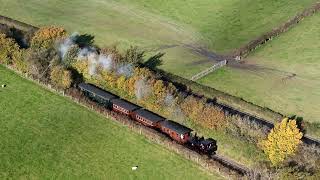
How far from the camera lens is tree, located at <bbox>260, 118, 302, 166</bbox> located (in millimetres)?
67000

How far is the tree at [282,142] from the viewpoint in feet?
220

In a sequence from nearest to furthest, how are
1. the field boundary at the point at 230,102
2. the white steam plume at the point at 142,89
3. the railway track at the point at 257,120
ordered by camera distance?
the railway track at the point at 257,120
the field boundary at the point at 230,102
the white steam plume at the point at 142,89

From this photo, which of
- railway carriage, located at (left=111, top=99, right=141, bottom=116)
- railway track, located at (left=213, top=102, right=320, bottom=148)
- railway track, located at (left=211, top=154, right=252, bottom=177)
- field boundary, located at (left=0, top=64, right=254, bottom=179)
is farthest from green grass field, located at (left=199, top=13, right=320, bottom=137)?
field boundary, located at (left=0, top=64, right=254, bottom=179)

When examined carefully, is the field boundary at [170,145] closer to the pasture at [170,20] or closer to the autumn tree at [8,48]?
the autumn tree at [8,48]

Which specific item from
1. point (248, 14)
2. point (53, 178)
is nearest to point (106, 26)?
point (248, 14)

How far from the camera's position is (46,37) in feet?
318

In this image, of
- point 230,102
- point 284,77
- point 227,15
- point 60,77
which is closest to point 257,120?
point 230,102

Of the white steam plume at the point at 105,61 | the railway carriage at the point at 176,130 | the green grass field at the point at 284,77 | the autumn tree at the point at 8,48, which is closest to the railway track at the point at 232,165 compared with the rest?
the railway carriage at the point at 176,130

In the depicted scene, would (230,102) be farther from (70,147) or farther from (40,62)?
(40,62)

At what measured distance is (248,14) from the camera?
12138 cm

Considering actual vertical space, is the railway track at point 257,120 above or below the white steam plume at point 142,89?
below

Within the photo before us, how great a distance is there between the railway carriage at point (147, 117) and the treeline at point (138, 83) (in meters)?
3.13

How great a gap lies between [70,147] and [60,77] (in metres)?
18.2

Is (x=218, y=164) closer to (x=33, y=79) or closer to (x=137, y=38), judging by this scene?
(x=33, y=79)
